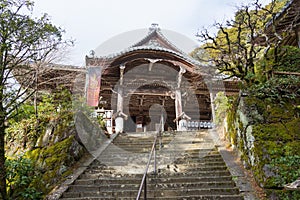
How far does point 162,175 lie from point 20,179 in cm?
313

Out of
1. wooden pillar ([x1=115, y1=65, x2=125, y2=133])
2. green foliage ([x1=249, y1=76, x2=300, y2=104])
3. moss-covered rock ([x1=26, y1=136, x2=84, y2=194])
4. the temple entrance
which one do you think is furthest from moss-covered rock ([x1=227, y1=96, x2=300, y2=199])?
the temple entrance

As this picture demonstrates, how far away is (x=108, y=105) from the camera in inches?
618

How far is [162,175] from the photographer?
5.57 meters

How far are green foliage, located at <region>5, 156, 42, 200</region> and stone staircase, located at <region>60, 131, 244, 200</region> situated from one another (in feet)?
2.60

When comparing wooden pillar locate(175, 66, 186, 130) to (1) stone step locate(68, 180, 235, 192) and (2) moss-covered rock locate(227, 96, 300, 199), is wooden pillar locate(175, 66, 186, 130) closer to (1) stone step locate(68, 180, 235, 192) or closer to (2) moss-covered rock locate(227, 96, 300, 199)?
(2) moss-covered rock locate(227, 96, 300, 199)

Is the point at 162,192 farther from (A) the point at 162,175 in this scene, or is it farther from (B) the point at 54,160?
(B) the point at 54,160

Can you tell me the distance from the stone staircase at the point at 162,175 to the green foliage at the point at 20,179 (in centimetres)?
79

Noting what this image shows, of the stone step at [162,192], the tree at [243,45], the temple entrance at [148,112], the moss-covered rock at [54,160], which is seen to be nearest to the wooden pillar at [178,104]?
the temple entrance at [148,112]

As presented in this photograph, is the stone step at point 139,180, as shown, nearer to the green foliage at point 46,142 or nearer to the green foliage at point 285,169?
the green foliage at point 46,142

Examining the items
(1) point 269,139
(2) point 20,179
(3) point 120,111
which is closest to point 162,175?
(1) point 269,139

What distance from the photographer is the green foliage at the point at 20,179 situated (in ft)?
16.3

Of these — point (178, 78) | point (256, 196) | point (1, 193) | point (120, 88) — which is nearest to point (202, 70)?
point (178, 78)

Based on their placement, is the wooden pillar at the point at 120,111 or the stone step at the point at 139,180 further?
the wooden pillar at the point at 120,111

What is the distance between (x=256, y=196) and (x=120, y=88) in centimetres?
933
